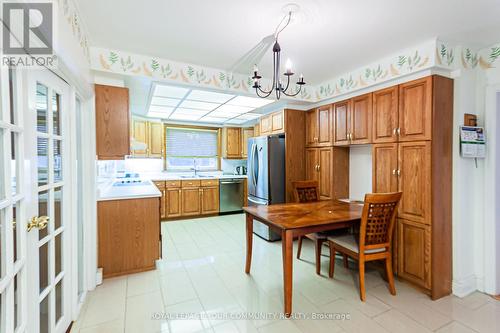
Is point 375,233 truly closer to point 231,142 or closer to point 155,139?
point 231,142

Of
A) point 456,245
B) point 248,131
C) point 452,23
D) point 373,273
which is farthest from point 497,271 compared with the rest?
point 248,131

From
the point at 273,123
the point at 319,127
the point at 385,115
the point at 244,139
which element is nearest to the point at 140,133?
the point at 244,139

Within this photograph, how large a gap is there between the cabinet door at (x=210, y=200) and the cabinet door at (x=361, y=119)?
3.24 metres

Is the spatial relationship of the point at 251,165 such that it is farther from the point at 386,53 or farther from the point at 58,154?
the point at 58,154

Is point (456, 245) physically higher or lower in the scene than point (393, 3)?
lower

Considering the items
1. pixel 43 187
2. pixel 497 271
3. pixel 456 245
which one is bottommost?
pixel 497 271

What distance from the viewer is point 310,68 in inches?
113

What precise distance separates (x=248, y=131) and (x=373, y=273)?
4.20m

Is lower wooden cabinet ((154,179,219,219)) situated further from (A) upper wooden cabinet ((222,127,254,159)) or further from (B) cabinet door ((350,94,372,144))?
(B) cabinet door ((350,94,372,144))

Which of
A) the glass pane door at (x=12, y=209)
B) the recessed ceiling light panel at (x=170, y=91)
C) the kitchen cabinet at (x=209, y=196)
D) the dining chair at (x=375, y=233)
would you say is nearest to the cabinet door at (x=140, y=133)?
the kitchen cabinet at (x=209, y=196)

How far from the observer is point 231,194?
5.48 meters

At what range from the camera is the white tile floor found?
1.85 meters

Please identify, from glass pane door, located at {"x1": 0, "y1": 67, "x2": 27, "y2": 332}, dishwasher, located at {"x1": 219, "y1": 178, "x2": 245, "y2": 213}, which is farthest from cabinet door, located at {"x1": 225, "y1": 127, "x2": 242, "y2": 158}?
glass pane door, located at {"x1": 0, "y1": 67, "x2": 27, "y2": 332}

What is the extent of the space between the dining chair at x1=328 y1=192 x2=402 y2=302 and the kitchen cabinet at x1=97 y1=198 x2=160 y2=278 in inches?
84.1
